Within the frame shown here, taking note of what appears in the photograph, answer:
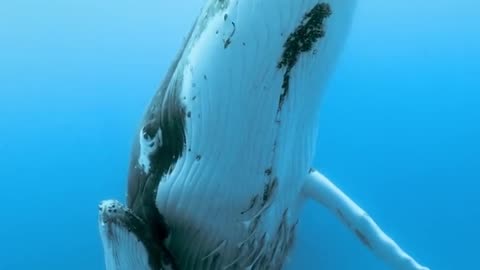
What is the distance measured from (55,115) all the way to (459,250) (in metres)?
0.67

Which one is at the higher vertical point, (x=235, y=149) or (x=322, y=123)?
(x=322, y=123)

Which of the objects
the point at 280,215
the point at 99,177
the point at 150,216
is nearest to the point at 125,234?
the point at 150,216

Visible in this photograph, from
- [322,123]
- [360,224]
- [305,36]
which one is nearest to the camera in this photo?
[305,36]

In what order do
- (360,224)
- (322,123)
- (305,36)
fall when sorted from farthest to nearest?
1. (322,123)
2. (360,224)
3. (305,36)

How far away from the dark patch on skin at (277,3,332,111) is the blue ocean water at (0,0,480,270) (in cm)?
39

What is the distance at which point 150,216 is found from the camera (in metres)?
0.55

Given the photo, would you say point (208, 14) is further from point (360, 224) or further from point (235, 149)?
point (360, 224)

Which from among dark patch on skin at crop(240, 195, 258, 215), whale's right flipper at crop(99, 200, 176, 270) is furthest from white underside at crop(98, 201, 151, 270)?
dark patch on skin at crop(240, 195, 258, 215)

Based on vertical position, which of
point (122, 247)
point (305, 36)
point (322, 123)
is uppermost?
point (322, 123)

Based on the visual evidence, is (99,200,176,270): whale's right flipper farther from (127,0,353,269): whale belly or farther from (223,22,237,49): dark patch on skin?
(223,22,237,49): dark patch on skin

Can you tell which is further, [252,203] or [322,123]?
[322,123]

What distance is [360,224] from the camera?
1.91ft

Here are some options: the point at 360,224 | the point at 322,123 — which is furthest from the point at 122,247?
the point at 322,123

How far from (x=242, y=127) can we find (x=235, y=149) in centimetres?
2
